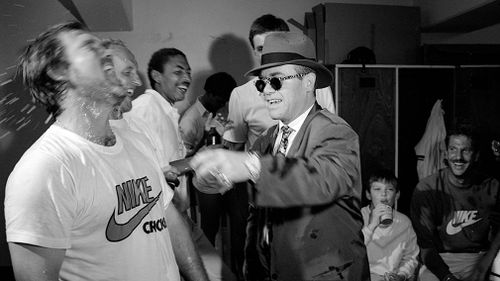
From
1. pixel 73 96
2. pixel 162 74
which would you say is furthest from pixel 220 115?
pixel 73 96

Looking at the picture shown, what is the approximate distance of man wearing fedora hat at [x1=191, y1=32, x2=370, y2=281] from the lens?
1.29 metres

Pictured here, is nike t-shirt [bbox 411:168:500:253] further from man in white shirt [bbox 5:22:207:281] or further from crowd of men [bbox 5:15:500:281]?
man in white shirt [bbox 5:22:207:281]

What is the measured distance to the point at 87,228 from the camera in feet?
3.54

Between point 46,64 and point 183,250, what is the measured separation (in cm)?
65

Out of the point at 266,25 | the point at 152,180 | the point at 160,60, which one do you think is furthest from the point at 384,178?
the point at 152,180

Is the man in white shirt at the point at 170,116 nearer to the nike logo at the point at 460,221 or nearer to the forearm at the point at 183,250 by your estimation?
the forearm at the point at 183,250

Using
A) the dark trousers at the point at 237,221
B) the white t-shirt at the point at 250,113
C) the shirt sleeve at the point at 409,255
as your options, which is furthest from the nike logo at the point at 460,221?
the dark trousers at the point at 237,221

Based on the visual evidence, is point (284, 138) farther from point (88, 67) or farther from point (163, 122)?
point (163, 122)

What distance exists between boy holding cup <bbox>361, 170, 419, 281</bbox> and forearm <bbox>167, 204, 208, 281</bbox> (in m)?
1.51

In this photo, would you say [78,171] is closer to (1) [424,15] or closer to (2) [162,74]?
(2) [162,74]

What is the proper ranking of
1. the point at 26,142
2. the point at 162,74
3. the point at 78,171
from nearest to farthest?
the point at 78,171
the point at 162,74
the point at 26,142

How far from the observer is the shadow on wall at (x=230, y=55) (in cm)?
485

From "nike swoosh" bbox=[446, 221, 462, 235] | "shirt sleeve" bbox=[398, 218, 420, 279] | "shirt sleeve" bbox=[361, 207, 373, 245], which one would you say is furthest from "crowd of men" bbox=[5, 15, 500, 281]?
"nike swoosh" bbox=[446, 221, 462, 235]

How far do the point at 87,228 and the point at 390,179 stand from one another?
228cm
